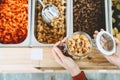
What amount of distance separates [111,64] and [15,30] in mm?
756

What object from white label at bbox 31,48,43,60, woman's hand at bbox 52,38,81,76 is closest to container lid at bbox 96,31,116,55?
woman's hand at bbox 52,38,81,76

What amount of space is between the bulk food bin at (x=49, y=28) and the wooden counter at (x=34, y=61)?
0.08 meters

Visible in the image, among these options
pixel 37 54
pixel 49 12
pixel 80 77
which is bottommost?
pixel 80 77

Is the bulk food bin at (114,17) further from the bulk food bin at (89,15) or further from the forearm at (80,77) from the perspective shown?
the forearm at (80,77)

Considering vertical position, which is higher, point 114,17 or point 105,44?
point 114,17

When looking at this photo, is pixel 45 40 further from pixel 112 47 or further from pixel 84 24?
pixel 112 47

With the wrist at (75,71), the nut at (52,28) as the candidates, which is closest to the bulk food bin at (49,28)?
the nut at (52,28)

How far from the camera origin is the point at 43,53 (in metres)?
2.06

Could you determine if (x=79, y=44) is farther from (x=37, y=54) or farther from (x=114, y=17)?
(x=114, y=17)

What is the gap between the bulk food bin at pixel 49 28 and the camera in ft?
7.00

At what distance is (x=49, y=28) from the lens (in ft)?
7.15

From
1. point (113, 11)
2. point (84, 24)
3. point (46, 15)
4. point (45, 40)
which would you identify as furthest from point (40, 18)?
point (113, 11)

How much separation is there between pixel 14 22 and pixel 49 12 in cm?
28

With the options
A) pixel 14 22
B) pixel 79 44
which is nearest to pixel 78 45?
pixel 79 44
